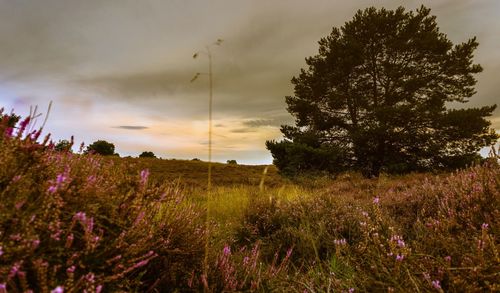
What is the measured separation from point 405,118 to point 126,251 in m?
17.5

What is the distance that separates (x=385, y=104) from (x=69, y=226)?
1823cm

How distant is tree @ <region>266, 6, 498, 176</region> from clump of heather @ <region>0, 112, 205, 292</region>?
51.5 feet

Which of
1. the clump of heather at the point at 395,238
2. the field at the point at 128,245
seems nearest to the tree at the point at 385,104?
the clump of heather at the point at 395,238

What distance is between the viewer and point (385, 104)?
18.4 meters

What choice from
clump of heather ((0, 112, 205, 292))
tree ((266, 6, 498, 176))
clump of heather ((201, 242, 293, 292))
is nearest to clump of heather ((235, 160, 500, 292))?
clump of heather ((201, 242, 293, 292))

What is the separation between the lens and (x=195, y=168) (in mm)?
24312

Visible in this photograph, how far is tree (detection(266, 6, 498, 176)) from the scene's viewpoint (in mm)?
17719

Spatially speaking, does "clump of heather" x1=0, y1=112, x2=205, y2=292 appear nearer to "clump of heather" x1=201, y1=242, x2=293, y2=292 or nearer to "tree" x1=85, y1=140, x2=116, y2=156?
"clump of heather" x1=201, y1=242, x2=293, y2=292

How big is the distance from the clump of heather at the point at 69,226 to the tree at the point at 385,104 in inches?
618

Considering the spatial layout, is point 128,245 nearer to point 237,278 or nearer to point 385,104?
point 237,278

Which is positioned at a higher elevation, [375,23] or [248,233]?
[375,23]

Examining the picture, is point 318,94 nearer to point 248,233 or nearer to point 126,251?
point 248,233

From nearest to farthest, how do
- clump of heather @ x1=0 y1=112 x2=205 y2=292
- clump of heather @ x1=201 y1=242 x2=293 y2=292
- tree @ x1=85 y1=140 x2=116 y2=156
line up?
1. clump of heather @ x1=0 y1=112 x2=205 y2=292
2. clump of heather @ x1=201 y1=242 x2=293 y2=292
3. tree @ x1=85 y1=140 x2=116 y2=156

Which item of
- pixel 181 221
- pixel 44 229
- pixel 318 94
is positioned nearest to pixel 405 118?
pixel 318 94
